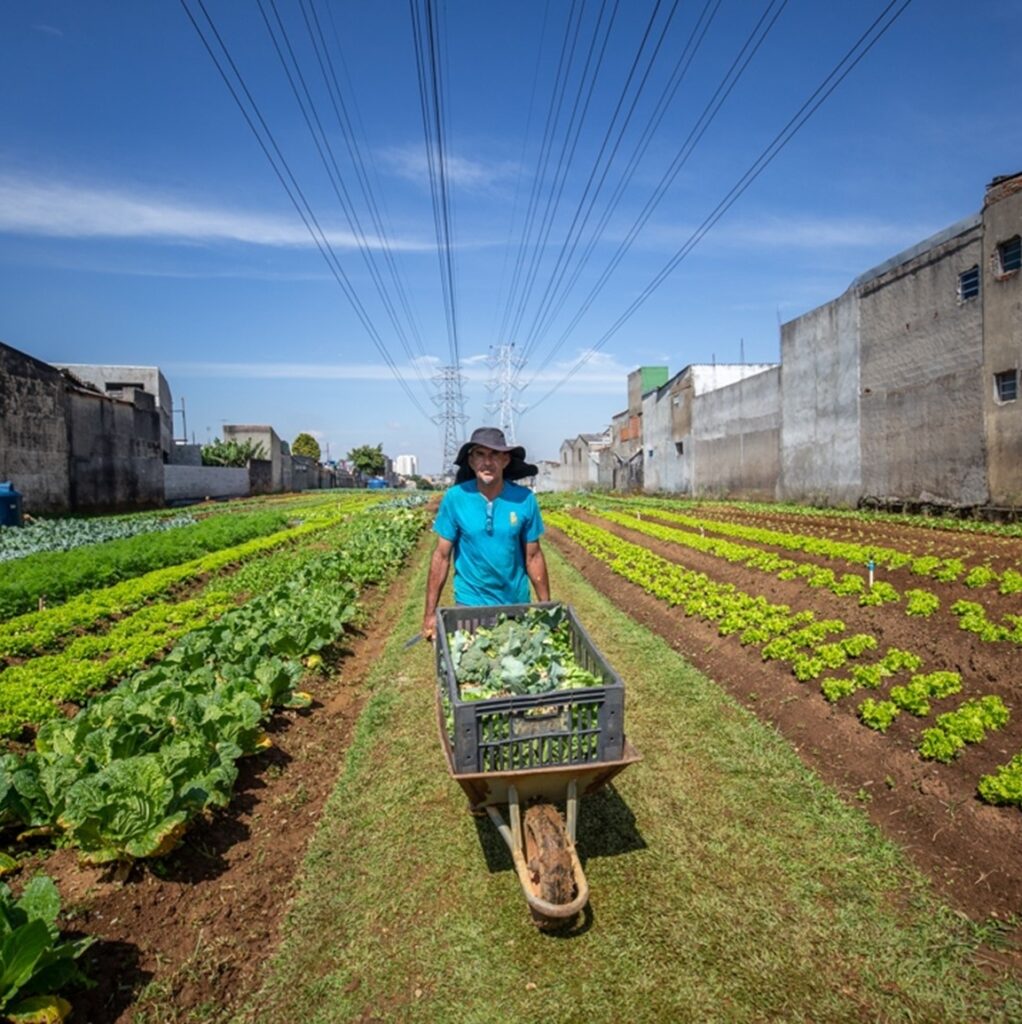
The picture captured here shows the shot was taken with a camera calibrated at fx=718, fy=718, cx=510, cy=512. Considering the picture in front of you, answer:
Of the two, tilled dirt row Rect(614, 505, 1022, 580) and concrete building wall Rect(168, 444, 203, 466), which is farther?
concrete building wall Rect(168, 444, 203, 466)

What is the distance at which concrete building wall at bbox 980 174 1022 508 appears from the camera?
16250 millimetres

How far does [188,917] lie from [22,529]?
24.0m

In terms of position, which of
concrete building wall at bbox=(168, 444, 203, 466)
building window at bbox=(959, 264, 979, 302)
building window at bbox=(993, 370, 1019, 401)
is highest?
building window at bbox=(959, 264, 979, 302)

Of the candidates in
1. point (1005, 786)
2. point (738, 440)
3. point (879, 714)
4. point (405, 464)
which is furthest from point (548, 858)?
point (405, 464)

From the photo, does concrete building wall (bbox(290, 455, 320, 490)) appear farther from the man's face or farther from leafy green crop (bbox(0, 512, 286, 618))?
the man's face

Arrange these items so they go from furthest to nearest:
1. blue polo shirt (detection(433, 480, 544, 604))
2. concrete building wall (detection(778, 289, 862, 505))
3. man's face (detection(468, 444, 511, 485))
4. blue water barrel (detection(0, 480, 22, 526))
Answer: blue water barrel (detection(0, 480, 22, 526)) → concrete building wall (detection(778, 289, 862, 505)) → blue polo shirt (detection(433, 480, 544, 604)) → man's face (detection(468, 444, 511, 485))

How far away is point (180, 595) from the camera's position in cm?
1380

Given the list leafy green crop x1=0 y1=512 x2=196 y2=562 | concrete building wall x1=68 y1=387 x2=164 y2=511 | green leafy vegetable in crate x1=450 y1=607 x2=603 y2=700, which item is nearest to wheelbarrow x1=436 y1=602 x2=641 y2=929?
green leafy vegetable in crate x1=450 y1=607 x2=603 y2=700

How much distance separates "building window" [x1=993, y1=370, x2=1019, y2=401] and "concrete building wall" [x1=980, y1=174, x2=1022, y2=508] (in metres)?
0.04

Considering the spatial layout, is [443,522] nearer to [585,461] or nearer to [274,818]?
[274,818]

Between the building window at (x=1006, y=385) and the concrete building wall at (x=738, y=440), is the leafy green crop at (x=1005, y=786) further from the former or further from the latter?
the concrete building wall at (x=738, y=440)

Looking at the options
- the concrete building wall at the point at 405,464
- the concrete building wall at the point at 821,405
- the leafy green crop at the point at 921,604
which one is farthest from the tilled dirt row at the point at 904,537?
the concrete building wall at the point at 405,464

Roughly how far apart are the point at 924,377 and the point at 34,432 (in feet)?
102

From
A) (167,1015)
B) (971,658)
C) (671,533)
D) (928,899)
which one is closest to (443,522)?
(167,1015)
